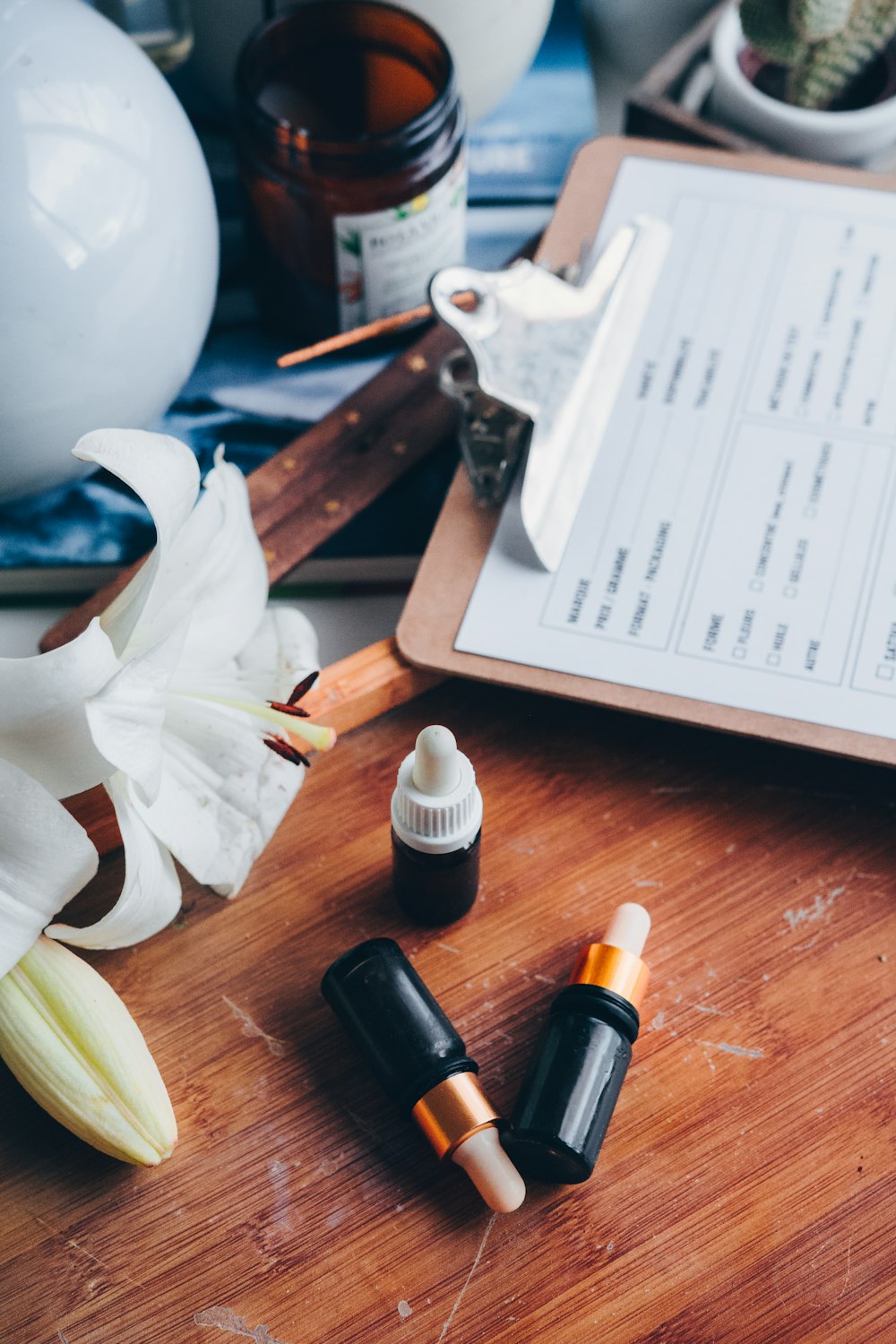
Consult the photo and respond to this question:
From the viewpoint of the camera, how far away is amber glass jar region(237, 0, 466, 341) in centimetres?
54

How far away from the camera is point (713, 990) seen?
456 mm

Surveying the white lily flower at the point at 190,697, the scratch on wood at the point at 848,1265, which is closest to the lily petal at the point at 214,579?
the white lily flower at the point at 190,697

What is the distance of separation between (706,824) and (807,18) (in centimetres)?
39

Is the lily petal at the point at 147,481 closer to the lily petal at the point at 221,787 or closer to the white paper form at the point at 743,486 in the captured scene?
the lily petal at the point at 221,787

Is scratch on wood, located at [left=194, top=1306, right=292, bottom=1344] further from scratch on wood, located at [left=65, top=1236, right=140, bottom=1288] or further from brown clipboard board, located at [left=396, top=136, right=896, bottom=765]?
brown clipboard board, located at [left=396, top=136, right=896, bottom=765]

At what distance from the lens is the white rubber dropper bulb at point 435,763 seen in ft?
1.30

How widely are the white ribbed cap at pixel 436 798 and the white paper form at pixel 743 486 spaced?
10 centimetres

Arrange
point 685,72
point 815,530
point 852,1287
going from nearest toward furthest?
point 852,1287 < point 815,530 < point 685,72

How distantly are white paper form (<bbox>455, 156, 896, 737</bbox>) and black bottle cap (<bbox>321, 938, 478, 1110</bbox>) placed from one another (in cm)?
14

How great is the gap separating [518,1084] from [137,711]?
0.20 meters

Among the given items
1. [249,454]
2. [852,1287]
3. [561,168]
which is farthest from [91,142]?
[852,1287]

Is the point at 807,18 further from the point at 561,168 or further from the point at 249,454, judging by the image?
the point at 249,454

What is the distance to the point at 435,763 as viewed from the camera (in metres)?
0.40

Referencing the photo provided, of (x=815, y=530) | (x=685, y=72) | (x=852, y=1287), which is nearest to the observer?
(x=852, y=1287)
